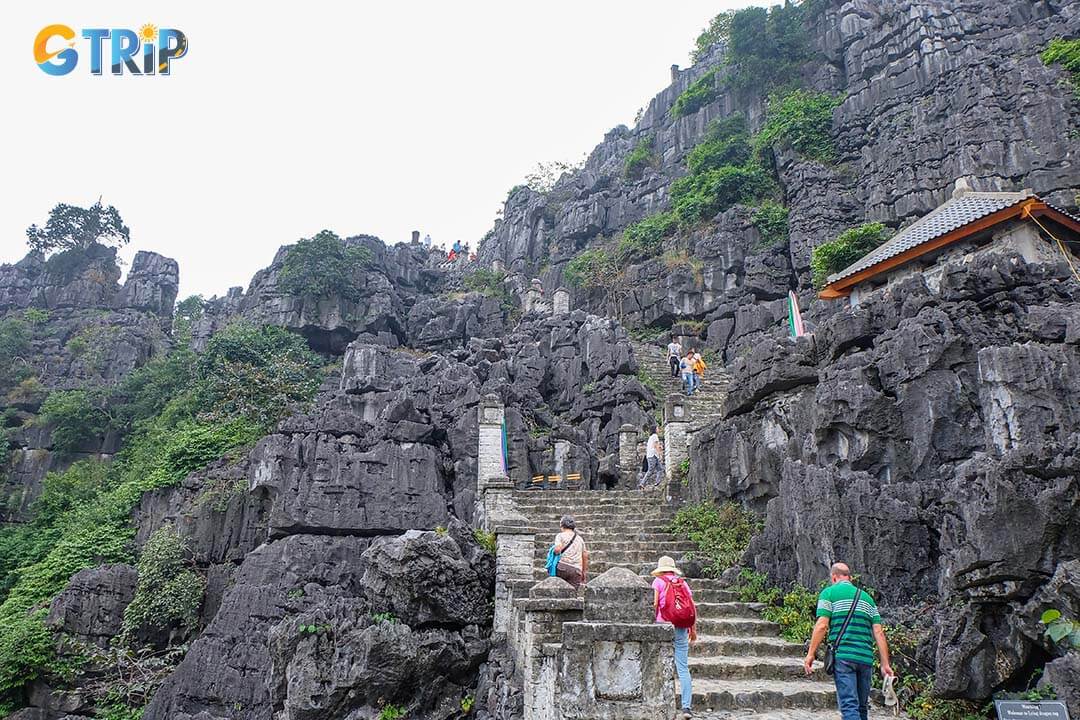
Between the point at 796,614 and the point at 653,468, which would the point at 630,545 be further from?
the point at 653,468

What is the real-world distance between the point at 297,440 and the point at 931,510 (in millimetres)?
14552

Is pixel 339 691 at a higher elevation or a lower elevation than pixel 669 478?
lower

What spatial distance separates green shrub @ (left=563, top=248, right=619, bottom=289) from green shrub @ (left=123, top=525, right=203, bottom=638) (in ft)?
72.4

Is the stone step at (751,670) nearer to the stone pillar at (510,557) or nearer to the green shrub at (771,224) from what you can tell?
the stone pillar at (510,557)

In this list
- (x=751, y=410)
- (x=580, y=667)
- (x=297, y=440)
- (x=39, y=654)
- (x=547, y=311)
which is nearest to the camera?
(x=580, y=667)

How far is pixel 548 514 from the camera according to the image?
496 inches

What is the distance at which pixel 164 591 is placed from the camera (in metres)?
17.7

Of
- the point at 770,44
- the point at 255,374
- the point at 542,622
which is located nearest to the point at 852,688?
the point at 542,622

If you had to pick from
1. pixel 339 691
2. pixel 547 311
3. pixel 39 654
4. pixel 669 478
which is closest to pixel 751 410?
pixel 669 478

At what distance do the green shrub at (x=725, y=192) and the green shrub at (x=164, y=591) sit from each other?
25326 millimetres

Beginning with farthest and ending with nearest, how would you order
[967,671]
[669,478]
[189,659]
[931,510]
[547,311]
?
1. [547,311]
2. [189,659]
3. [669,478]
4. [931,510]
5. [967,671]

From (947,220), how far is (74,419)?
1226 inches

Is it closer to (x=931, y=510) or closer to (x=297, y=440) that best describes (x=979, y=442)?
(x=931, y=510)

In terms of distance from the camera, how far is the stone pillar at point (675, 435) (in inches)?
571
